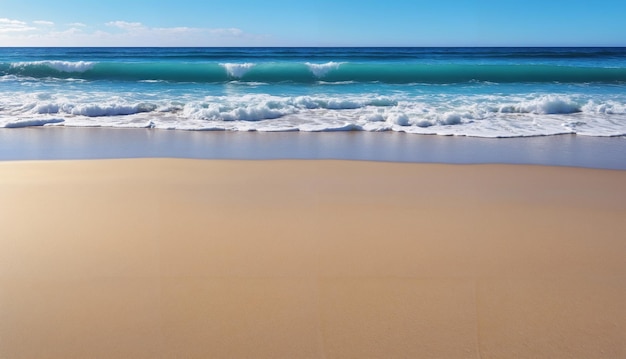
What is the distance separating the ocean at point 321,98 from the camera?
839 centimetres

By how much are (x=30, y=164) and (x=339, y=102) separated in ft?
23.3

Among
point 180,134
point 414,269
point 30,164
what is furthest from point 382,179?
point 180,134

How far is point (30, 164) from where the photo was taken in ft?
16.3

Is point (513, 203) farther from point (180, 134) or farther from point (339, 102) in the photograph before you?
point (339, 102)

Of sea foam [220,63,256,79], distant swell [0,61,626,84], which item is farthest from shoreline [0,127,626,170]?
sea foam [220,63,256,79]

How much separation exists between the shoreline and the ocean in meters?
0.51

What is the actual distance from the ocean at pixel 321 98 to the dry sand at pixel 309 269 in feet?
13.2

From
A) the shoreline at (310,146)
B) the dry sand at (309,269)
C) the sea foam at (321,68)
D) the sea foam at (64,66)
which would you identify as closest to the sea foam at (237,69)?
the sea foam at (321,68)

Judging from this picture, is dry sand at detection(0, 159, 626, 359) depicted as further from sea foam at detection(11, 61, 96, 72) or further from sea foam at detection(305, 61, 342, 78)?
sea foam at detection(11, 61, 96, 72)

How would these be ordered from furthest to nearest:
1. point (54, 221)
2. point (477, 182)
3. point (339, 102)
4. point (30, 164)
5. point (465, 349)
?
point (339, 102) < point (30, 164) < point (477, 182) < point (54, 221) < point (465, 349)

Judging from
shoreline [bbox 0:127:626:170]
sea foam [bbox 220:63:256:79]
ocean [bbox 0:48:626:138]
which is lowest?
shoreline [bbox 0:127:626:170]

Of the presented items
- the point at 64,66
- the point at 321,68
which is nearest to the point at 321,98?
the point at 321,68

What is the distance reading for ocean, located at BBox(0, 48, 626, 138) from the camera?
8.39 metres

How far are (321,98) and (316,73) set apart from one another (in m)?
7.77
